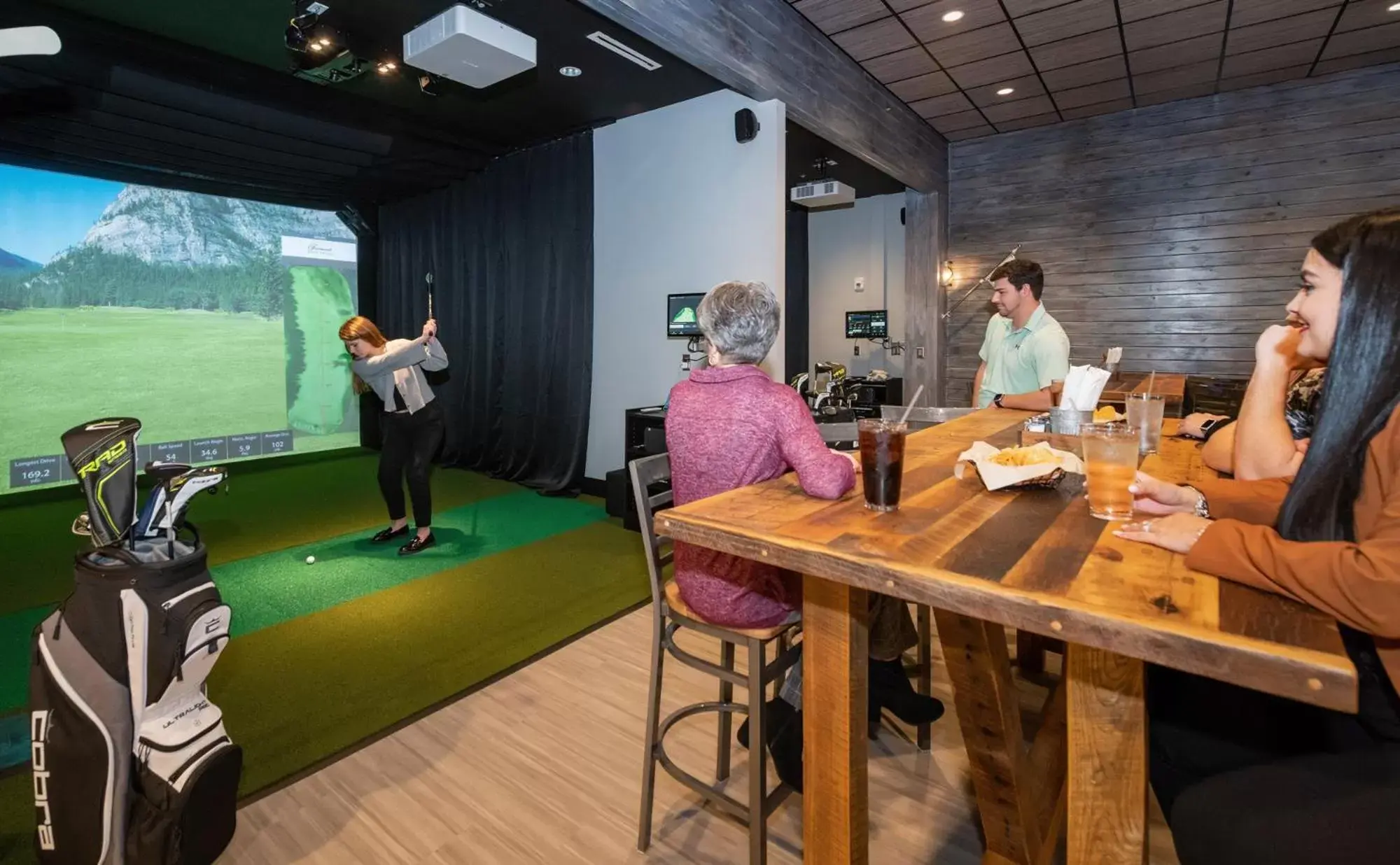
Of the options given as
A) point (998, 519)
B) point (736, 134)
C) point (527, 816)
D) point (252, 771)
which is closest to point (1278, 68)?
point (736, 134)

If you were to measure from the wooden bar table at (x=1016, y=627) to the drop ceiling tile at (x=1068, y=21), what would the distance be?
341 centimetres

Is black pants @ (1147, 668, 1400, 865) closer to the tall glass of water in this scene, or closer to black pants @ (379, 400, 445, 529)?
the tall glass of water

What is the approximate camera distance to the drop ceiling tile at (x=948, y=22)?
12.2 ft

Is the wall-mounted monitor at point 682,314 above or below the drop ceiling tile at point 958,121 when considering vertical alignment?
below

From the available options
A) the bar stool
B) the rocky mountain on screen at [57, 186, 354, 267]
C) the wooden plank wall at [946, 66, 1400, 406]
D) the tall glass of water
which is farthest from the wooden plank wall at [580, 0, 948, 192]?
the rocky mountain on screen at [57, 186, 354, 267]

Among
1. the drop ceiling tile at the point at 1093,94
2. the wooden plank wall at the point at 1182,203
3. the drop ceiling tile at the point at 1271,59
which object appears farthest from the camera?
the drop ceiling tile at the point at 1093,94

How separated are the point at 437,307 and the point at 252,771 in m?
5.58

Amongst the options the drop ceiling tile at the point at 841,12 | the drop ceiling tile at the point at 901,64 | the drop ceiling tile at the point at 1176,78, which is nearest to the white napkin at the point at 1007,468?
the drop ceiling tile at the point at 841,12

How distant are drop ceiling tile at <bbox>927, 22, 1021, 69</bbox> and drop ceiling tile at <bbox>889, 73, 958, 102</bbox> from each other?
25 cm

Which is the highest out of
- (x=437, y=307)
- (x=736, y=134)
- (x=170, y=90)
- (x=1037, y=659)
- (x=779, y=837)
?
(x=170, y=90)

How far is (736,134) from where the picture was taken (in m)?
4.19

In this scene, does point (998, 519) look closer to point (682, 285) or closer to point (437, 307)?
point (682, 285)

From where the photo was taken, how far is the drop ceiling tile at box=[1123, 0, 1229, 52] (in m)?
3.79

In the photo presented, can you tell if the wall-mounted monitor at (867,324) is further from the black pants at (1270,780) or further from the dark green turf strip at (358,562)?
the black pants at (1270,780)
